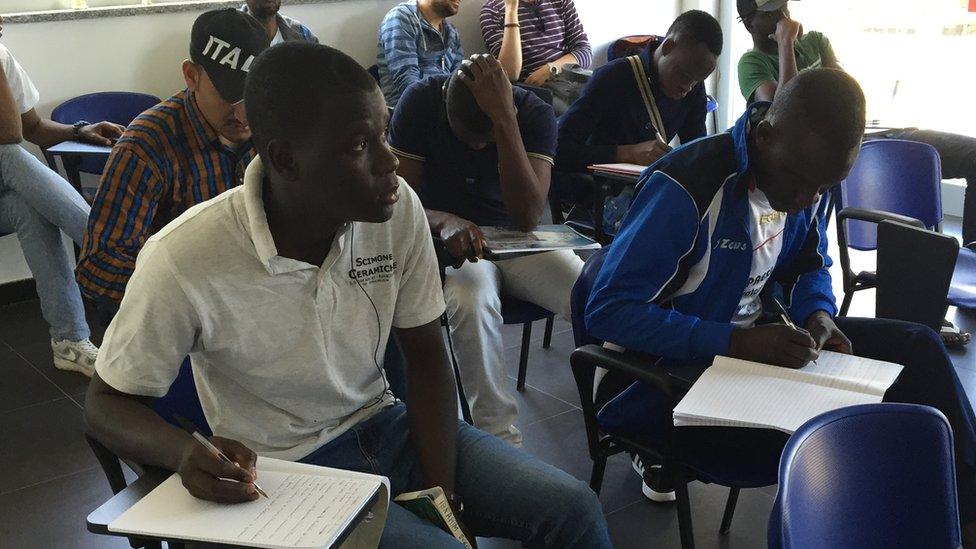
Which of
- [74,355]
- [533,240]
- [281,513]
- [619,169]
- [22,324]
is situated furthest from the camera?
[22,324]

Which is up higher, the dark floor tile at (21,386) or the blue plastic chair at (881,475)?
the blue plastic chair at (881,475)

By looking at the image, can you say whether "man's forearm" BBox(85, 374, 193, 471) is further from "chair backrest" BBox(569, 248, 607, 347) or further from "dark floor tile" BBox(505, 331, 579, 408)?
"dark floor tile" BBox(505, 331, 579, 408)

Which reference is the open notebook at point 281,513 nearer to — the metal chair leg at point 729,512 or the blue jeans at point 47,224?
the metal chair leg at point 729,512

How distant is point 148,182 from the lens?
212 centimetres

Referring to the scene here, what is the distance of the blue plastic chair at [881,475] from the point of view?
1.15 metres

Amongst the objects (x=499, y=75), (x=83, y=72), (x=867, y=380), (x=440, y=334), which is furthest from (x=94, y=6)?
(x=867, y=380)

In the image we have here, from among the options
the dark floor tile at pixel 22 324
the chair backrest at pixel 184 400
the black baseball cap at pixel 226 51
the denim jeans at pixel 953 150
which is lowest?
the dark floor tile at pixel 22 324

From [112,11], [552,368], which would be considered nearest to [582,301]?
[552,368]

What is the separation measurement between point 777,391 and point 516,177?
1203 millimetres

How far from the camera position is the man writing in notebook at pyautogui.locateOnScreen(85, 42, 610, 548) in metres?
1.31

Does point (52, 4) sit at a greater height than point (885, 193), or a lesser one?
greater

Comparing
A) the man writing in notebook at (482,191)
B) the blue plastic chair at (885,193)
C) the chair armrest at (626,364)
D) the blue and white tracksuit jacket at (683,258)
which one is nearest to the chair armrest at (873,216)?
the blue plastic chair at (885,193)

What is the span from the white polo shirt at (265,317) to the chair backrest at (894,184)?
218 cm

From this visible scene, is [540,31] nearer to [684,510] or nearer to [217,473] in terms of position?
[684,510]
